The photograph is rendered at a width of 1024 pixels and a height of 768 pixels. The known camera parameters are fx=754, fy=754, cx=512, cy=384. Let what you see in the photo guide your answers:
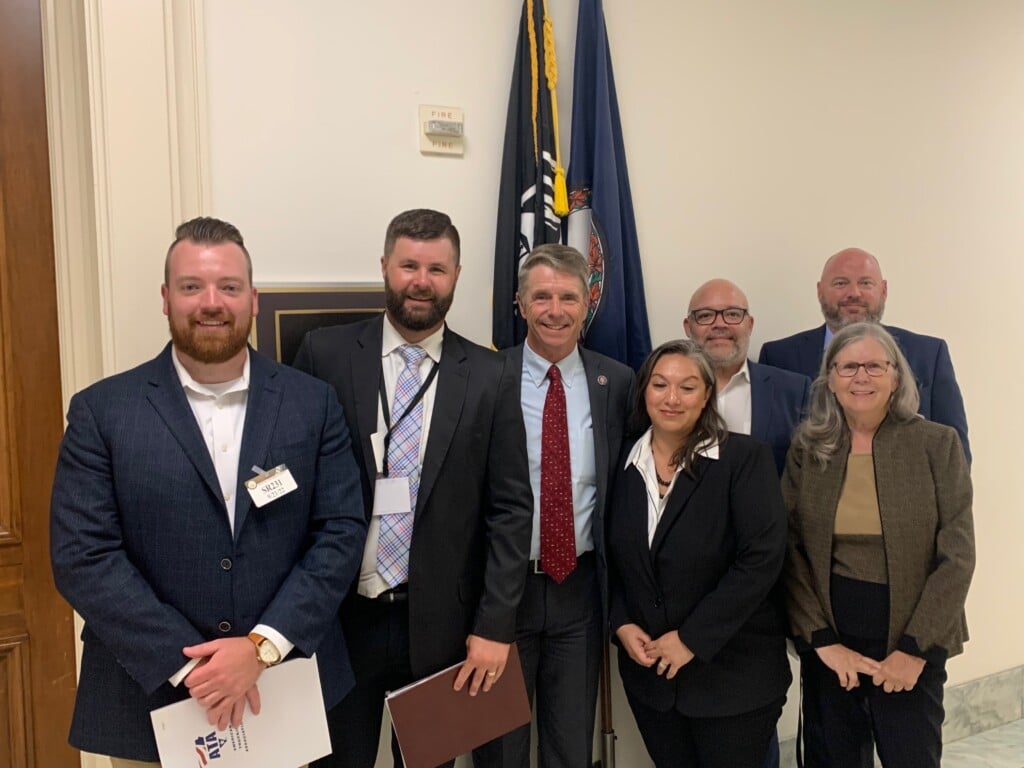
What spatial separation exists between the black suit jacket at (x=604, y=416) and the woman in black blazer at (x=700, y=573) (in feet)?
0.27

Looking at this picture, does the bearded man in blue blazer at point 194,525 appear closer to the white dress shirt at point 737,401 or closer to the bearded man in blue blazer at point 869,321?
the white dress shirt at point 737,401

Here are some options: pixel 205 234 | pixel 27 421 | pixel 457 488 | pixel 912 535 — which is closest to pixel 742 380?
pixel 912 535

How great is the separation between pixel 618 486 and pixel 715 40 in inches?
71.8

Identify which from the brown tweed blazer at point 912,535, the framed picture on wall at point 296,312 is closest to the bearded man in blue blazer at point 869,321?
the brown tweed blazer at point 912,535

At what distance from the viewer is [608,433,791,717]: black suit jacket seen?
1.91 metres

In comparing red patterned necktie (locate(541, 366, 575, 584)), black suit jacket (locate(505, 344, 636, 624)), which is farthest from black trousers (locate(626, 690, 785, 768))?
red patterned necktie (locate(541, 366, 575, 584))

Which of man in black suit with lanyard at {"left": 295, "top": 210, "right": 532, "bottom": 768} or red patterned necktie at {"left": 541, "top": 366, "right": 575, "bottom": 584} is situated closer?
man in black suit with lanyard at {"left": 295, "top": 210, "right": 532, "bottom": 768}

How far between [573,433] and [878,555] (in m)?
0.86

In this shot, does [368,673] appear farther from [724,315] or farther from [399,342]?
[724,315]

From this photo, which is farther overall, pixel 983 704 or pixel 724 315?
pixel 983 704

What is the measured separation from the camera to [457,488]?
5.95ft

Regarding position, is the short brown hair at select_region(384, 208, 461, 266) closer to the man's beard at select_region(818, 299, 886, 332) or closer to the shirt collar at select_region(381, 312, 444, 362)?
the shirt collar at select_region(381, 312, 444, 362)

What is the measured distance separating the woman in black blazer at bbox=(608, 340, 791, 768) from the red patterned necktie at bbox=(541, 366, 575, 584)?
14cm

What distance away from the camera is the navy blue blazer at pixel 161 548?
1.41 meters
